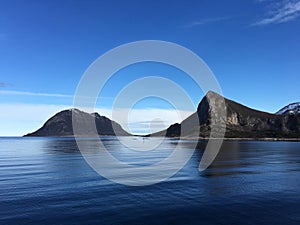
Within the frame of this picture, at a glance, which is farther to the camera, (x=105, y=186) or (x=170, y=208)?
(x=105, y=186)

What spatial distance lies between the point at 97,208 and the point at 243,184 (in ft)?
101

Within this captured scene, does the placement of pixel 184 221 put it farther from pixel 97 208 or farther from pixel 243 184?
pixel 243 184

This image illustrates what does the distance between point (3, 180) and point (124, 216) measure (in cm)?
3557

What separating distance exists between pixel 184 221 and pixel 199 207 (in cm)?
665

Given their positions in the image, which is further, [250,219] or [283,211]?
[283,211]

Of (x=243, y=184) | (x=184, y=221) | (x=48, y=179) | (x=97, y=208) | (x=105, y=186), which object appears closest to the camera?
(x=184, y=221)

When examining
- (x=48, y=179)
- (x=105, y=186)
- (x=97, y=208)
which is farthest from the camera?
(x=48, y=179)

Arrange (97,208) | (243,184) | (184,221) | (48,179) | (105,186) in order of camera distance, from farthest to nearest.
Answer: (48,179)
(243,184)
(105,186)
(97,208)
(184,221)

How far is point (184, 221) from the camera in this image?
108 feet

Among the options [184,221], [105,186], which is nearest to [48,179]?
[105,186]

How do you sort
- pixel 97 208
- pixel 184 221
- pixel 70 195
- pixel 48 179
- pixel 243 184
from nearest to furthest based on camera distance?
pixel 184 221 < pixel 97 208 < pixel 70 195 < pixel 243 184 < pixel 48 179

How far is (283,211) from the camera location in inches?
1485

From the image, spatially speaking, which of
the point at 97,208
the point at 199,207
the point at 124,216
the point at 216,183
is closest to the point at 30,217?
the point at 97,208

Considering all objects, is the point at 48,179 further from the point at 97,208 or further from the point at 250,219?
the point at 250,219
